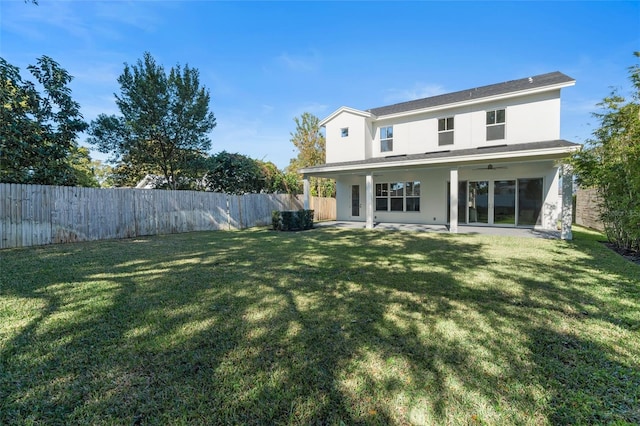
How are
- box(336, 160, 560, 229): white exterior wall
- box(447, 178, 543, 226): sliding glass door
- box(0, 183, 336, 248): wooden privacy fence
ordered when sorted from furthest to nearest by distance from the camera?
1. box(447, 178, 543, 226): sliding glass door
2. box(336, 160, 560, 229): white exterior wall
3. box(0, 183, 336, 248): wooden privacy fence

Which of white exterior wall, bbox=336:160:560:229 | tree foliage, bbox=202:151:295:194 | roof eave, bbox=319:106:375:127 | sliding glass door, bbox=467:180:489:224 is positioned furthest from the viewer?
tree foliage, bbox=202:151:295:194

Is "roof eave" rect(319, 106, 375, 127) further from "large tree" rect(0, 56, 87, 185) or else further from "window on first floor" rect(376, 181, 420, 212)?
"large tree" rect(0, 56, 87, 185)

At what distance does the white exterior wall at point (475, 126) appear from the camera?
1118 cm

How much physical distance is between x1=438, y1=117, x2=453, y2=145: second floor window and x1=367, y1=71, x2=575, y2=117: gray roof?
2.69 ft

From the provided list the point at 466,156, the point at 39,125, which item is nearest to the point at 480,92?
the point at 466,156

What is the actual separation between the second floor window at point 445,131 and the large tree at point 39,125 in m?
15.9

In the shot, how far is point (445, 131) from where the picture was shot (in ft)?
43.9

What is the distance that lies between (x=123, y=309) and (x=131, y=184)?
18.4 metres

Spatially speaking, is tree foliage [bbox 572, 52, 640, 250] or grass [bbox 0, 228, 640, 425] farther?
tree foliage [bbox 572, 52, 640, 250]

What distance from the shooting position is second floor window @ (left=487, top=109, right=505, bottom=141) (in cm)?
1209

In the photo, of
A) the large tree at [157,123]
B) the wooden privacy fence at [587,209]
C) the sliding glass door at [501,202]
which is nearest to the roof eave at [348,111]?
the sliding glass door at [501,202]

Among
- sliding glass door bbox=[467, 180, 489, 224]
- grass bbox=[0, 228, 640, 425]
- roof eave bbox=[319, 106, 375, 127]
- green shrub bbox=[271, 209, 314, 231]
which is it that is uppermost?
roof eave bbox=[319, 106, 375, 127]

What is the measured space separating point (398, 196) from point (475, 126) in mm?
5044

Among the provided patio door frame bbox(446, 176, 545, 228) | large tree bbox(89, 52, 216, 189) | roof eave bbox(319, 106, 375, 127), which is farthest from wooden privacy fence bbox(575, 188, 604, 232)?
large tree bbox(89, 52, 216, 189)
